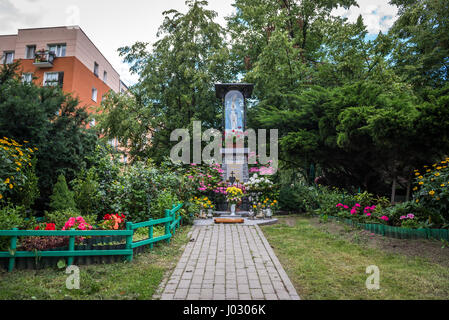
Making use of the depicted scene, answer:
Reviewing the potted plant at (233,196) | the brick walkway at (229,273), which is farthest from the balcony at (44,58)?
the brick walkway at (229,273)

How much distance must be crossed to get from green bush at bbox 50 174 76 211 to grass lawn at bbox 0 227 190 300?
8.41 ft

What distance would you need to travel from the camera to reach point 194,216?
938 cm

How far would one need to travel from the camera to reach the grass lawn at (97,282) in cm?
335

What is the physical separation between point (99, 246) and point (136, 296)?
1678 mm

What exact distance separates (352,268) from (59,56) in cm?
2294

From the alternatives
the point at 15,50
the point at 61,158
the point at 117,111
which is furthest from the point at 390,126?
the point at 15,50

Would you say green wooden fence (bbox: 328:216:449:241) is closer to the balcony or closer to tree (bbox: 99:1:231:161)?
tree (bbox: 99:1:231:161)

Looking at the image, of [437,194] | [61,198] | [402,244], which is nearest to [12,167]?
[61,198]

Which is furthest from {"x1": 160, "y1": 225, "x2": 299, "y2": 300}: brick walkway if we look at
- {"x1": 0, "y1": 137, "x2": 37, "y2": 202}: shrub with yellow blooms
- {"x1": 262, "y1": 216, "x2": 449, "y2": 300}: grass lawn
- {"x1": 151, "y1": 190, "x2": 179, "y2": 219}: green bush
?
{"x1": 0, "y1": 137, "x2": 37, "y2": 202}: shrub with yellow blooms

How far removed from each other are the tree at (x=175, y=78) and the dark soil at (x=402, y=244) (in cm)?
1156

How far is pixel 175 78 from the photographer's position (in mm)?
18031

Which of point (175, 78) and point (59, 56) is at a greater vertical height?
point (59, 56)

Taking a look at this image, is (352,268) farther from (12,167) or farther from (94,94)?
(94,94)
